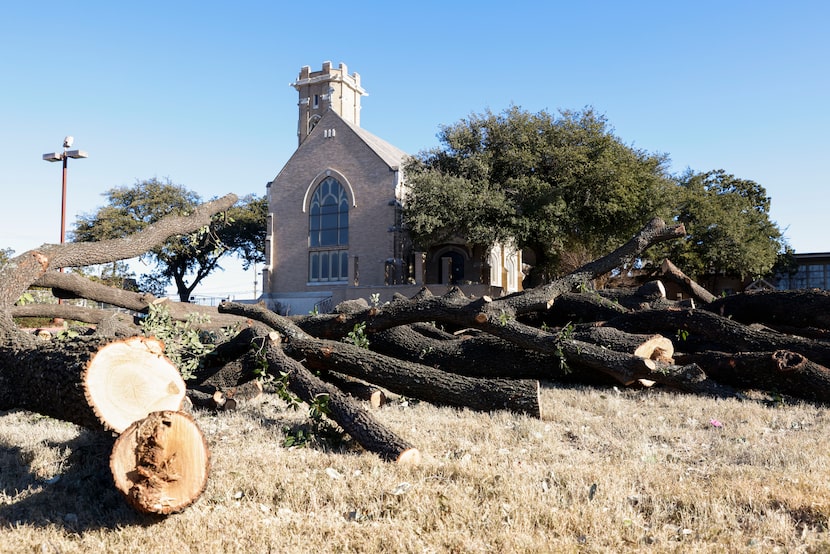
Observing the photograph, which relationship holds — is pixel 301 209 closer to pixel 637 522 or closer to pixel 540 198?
pixel 540 198

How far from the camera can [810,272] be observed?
44281 millimetres

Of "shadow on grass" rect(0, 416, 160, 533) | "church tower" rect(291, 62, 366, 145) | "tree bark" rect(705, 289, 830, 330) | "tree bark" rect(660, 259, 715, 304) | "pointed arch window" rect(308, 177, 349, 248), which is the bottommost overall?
"shadow on grass" rect(0, 416, 160, 533)

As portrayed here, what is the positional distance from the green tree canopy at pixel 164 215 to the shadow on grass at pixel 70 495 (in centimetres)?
3633

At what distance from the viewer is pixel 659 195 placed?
98.0ft

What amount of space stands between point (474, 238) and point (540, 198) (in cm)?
359

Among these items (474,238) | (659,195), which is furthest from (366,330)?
(659,195)

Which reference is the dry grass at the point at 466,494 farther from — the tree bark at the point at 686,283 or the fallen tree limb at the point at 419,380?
the tree bark at the point at 686,283

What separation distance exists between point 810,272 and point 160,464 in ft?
166

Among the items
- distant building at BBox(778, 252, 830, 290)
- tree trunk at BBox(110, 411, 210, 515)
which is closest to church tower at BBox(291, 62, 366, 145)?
distant building at BBox(778, 252, 830, 290)

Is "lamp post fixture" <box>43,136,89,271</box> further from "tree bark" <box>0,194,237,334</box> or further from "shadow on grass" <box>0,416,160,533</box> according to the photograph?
"shadow on grass" <box>0,416,160,533</box>

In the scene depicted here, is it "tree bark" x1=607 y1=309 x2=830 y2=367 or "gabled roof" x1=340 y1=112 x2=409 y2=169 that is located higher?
"gabled roof" x1=340 y1=112 x2=409 y2=169

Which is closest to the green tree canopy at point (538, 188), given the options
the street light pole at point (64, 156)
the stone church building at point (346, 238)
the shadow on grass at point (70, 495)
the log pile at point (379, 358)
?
the stone church building at point (346, 238)

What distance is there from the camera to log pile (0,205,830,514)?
3865 millimetres

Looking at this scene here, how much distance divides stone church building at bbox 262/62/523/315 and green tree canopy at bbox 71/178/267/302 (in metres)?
5.78
